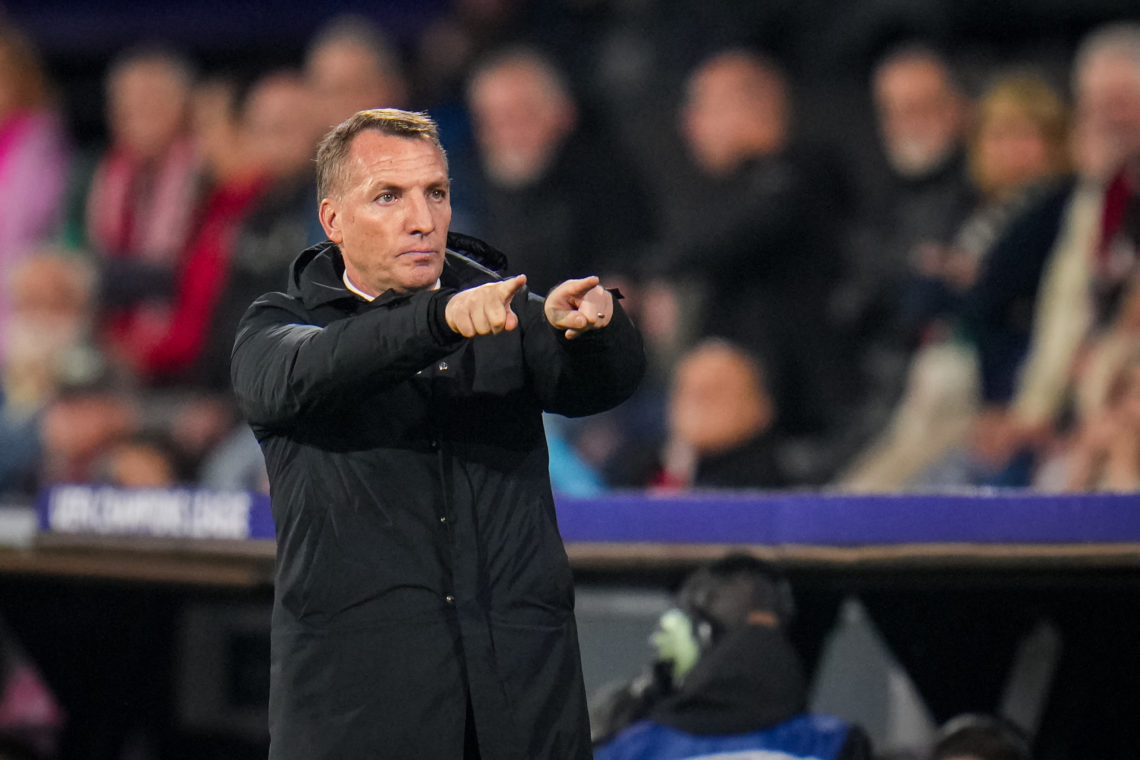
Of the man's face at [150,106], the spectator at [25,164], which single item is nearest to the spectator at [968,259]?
the man's face at [150,106]

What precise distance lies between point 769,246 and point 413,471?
11.8 ft

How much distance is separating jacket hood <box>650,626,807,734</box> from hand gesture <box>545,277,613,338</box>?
1.24 meters

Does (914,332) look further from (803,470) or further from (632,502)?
(632,502)

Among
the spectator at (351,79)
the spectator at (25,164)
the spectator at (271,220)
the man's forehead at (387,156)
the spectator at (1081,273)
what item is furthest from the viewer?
the spectator at (25,164)

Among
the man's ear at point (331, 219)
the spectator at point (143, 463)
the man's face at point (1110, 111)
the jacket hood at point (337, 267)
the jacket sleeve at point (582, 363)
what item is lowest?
the spectator at point (143, 463)

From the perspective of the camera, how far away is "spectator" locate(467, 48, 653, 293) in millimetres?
6352

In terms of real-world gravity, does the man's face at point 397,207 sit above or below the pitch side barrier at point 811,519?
above

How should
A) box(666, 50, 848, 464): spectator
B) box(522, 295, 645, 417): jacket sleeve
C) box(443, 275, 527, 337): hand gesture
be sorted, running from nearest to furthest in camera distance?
box(443, 275, 527, 337): hand gesture → box(522, 295, 645, 417): jacket sleeve → box(666, 50, 848, 464): spectator

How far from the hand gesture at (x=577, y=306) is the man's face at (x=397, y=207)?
0.29 metres

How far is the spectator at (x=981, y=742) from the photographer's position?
3504 millimetres

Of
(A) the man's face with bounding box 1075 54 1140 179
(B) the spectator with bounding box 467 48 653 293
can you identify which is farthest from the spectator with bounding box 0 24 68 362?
(A) the man's face with bounding box 1075 54 1140 179

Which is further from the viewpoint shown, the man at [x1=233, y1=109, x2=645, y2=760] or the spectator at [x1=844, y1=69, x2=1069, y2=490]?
the spectator at [x1=844, y1=69, x2=1069, y2=490]

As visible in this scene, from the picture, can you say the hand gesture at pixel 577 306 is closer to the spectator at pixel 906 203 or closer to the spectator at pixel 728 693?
the spectator at pixel 728 693

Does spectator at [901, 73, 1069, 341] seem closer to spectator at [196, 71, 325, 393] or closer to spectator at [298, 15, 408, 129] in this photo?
spectator at [298, 15, 408, 129]
